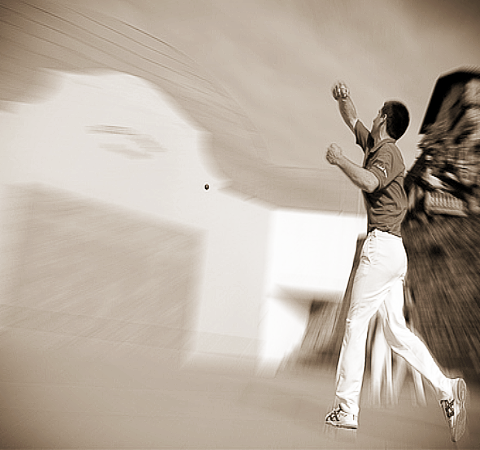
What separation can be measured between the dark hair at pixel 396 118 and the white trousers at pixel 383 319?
27 centimetres

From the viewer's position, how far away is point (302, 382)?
4.17ft

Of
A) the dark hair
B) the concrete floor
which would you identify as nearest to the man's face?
the dark hair

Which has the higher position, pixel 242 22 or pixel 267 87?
pixel 242 22

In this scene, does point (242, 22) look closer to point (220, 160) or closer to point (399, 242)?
point (220, 160)

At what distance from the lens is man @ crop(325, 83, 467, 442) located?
118 centimetres

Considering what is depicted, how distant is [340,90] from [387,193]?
12.3 inches

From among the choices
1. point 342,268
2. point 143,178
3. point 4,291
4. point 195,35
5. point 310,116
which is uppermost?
point 195,35

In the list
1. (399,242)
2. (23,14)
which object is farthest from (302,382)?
(23,14)

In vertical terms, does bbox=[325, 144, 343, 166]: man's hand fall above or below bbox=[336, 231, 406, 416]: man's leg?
above

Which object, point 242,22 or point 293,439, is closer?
point 293,439

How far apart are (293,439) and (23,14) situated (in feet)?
4.26

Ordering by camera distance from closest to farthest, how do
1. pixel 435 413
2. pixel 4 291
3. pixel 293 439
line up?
pixel 293 439 → pixel 435 413 → pixel 4 291

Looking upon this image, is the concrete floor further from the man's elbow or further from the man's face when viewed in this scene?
the man's face

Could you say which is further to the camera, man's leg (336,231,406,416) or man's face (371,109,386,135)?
man's face (371,109,386,135)
